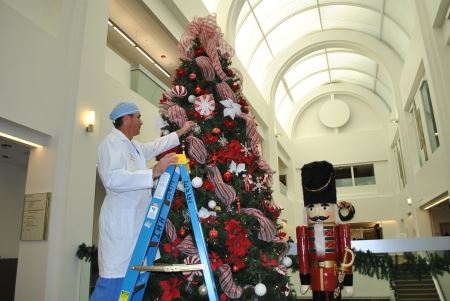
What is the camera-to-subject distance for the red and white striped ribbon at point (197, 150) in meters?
3.27

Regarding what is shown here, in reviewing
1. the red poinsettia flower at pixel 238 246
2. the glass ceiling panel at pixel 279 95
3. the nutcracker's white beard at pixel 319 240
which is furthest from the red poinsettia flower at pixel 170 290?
the glass ceiling panel at pixel 279 95

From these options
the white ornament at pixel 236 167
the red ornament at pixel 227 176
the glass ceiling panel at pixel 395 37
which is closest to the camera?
the red ornament at pixel 227 176

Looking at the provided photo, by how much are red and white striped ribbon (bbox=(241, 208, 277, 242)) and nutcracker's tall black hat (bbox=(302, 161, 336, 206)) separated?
460mm

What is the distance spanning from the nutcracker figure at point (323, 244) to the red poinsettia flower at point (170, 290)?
1071 millimetres

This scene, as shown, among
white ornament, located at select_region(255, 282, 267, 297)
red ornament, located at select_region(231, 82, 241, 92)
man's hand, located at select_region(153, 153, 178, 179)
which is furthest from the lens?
red ornament, located at select_region(231, 82, 241, 92)

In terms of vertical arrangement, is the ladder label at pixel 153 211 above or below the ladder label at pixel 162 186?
below

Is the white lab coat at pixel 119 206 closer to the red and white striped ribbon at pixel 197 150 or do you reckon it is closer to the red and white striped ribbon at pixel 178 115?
the red and white striped ribbon at pixel 197 150

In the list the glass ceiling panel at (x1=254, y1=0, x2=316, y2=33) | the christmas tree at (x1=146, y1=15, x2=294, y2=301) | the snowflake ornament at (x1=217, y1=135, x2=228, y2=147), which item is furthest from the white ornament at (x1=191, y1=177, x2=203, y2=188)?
the glass ceiling panel at (x1=254, y1=0, x2=316, y2=33)

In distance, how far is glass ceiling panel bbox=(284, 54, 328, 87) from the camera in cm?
2159

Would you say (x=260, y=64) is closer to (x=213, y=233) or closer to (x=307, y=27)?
(x=307, y=27)

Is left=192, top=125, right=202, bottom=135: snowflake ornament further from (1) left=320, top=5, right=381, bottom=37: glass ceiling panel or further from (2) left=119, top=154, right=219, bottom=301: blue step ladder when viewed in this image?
(1) left=320, top=5, right=381, bottom=37: glass ceiling panel

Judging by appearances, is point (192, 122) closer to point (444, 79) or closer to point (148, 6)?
point (148, 6)

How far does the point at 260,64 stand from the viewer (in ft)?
58.5

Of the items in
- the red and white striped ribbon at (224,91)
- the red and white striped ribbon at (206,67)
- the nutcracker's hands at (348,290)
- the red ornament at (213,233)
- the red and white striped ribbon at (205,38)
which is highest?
the red and white striped ribbon at (205,38)
